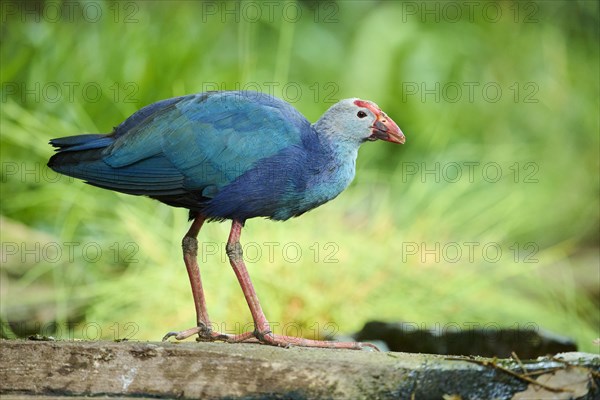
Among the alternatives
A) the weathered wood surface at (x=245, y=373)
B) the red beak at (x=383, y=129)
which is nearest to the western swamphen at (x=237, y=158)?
the red beak at (x=383, y=129)

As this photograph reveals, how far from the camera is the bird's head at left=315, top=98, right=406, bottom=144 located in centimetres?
383

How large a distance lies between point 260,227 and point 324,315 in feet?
2.56

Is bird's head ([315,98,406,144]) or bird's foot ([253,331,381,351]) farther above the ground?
bird's head ([315,98,406,144])

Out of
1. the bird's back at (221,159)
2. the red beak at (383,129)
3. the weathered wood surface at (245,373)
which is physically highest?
the red beak at (383,129)

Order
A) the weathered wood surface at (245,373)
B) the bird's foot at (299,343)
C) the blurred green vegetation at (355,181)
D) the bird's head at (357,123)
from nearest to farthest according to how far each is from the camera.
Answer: the weathered wood surface at (245,373), the bird's foot at (299,343), the bird's head at (357,123), the blurred green vegetation at (355,181)

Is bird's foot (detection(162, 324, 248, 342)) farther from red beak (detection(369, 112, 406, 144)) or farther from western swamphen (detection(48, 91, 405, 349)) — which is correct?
red beak (detection(369, 112, 406, 144))

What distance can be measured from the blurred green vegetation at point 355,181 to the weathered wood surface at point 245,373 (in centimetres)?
223

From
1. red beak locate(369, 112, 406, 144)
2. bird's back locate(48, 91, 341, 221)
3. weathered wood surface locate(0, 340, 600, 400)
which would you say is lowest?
weathered wood surface locate(0, 340, 600, 400)

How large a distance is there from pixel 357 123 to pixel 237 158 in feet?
1.62

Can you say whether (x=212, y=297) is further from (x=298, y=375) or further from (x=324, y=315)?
(x=298, y=375)

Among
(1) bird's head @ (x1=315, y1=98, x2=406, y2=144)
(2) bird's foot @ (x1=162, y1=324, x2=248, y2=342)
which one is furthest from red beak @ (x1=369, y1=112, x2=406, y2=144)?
(2) bird's foot @ (x1=162, y1=324, x2=248, y2=342)

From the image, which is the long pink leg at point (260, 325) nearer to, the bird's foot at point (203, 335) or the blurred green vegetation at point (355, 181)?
the bird's foot at point (203, 335)

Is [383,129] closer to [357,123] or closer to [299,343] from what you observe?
[357,123]

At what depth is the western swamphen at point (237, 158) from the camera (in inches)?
147
